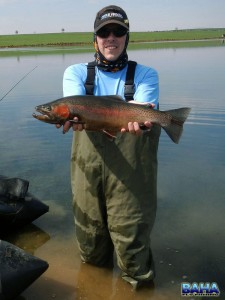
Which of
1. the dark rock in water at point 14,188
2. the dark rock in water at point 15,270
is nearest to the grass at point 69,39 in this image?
the dark rock in water at point 14,188

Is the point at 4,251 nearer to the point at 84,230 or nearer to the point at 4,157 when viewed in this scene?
the point at 84,230

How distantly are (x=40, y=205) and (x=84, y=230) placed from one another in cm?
174

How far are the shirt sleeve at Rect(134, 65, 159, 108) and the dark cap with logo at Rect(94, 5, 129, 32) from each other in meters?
0.51

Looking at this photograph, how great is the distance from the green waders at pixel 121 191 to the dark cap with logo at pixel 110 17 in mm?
1161

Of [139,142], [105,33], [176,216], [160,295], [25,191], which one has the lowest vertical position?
[160,295]

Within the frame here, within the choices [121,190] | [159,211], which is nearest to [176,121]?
[121,190]

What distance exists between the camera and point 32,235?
577 cm

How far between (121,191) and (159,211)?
2573 mm

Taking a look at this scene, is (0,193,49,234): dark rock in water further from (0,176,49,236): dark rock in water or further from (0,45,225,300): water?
(0,45,225,300): water

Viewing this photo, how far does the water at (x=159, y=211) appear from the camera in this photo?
465cm

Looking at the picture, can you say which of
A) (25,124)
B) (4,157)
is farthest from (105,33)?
(25,124)

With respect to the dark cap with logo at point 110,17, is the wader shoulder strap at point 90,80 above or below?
below

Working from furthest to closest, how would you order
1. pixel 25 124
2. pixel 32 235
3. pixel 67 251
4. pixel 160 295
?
1. pixel 25 124
2. pixel 32 235
3. pixel 67 251
4. pixel 160 295

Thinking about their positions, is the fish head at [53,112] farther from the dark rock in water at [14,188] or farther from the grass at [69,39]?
the grass at [69,39]
